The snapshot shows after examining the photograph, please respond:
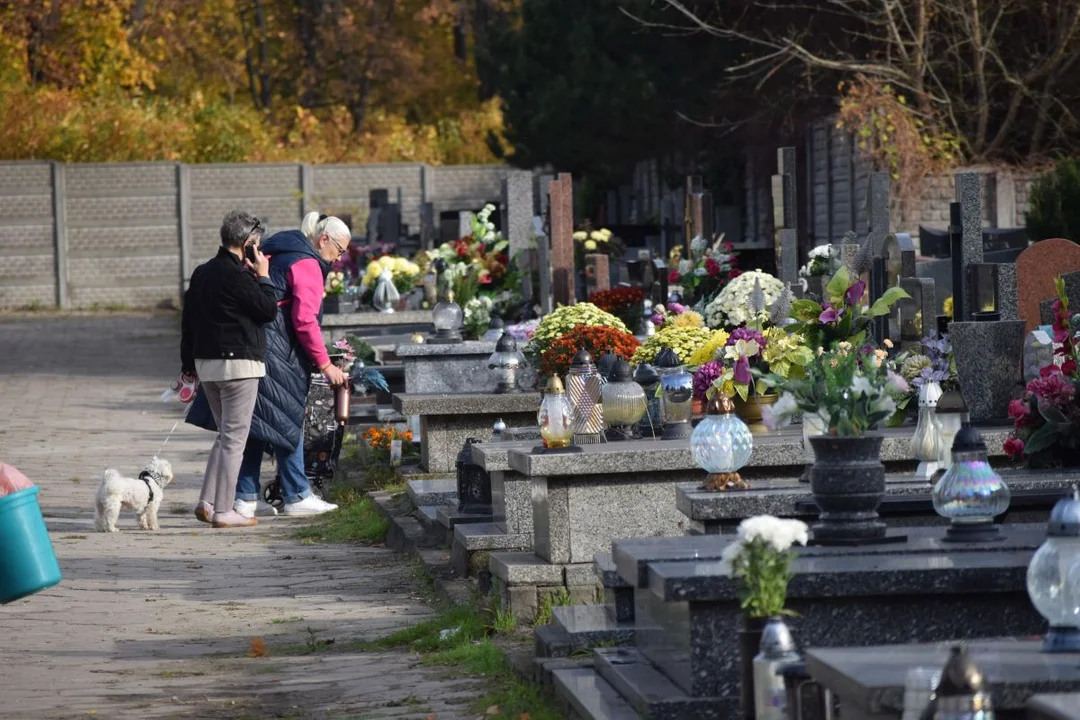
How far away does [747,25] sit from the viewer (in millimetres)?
23375

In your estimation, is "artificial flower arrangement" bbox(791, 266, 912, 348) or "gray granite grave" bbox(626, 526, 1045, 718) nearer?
"gray granite grave" bbox(626, 526, 1045, 718)

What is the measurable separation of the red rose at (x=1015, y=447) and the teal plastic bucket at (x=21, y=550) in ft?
11.8

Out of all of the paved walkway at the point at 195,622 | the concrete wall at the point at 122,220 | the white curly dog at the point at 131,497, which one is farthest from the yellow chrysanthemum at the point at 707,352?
the concrete wall at the point at 122,220

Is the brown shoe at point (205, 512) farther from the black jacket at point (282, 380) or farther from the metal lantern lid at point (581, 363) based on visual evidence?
the metal lantern lid at point (581, 363)

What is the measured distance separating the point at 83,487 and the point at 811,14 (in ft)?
43.9

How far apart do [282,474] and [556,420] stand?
406 centimetres

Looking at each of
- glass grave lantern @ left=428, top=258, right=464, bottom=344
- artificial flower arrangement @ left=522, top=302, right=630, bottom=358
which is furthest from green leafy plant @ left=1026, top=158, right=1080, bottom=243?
artificial flower arrangement @ left=522, top=302, right=630, bottom=358

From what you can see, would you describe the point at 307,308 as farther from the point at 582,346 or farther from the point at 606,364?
the point at 606,364

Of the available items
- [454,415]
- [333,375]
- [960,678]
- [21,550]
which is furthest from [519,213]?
[960,678]

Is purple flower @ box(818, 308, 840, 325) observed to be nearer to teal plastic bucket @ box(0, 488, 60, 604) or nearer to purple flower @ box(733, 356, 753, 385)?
purple flower @ box(733, 356, 753, 385)

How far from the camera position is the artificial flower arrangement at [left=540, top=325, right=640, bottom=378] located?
973 centimetres

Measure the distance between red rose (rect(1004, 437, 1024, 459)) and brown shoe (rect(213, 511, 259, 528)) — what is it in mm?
4993

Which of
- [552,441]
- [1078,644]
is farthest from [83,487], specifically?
[1078,644]

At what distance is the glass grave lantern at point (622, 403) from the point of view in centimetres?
809
